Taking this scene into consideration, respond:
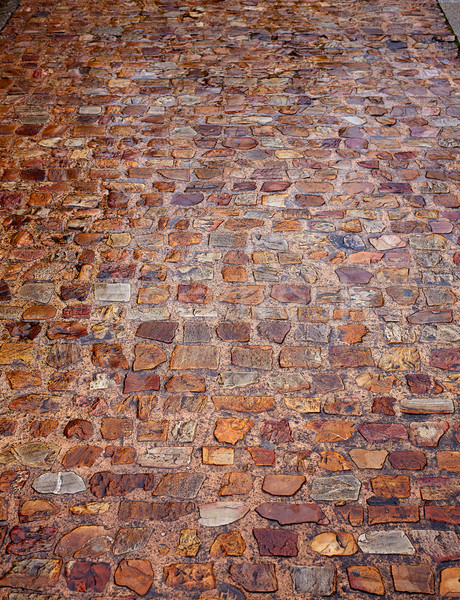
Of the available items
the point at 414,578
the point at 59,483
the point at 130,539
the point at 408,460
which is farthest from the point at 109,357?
the point at 414,578

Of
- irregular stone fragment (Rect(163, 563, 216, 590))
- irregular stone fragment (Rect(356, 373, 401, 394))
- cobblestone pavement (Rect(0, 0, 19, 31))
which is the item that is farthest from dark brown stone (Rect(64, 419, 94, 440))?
cobblestone pavement (Rect(0, 0, 19, 31))

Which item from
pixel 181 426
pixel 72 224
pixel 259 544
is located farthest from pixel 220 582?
pixel 72 224

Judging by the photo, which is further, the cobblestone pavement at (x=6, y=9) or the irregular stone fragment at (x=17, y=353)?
the cobblestone pavement at (x=6, y=9)

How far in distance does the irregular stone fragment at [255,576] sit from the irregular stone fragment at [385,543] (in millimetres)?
302

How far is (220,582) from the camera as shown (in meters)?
1.75

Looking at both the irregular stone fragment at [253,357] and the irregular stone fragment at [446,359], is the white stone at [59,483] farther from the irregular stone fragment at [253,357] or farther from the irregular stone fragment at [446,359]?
the irregular stone fragment at [446,359]

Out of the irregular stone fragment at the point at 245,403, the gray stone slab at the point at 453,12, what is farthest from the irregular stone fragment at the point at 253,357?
the gray stone slab at the point at 453,12

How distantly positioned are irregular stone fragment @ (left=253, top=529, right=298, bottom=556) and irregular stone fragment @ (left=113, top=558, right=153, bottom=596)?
0.35 meters

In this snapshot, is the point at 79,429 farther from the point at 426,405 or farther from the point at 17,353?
the point at 426,405

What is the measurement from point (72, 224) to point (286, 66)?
98.9 inches

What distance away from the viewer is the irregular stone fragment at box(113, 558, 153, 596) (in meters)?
1.74

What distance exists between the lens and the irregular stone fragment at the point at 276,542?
182cm

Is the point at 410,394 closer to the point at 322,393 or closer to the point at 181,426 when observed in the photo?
the point at 322,393

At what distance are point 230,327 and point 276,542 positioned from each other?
101 cm
